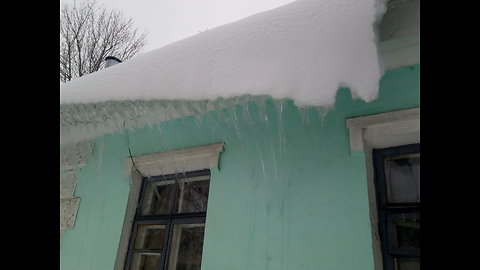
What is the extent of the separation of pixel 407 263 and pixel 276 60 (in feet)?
5.26

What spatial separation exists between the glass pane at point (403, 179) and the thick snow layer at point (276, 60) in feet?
3.31

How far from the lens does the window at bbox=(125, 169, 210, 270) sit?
116 inches

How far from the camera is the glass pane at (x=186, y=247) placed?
9.46 ft

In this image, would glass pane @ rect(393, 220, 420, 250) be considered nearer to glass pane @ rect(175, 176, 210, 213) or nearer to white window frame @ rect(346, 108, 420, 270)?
white window frame @ rect(346, 108, 420, 270)

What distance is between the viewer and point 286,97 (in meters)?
1.69

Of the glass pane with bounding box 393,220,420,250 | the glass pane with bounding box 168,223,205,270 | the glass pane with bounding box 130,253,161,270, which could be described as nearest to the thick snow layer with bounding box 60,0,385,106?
the glass pane with bounding box 393,220,420,250

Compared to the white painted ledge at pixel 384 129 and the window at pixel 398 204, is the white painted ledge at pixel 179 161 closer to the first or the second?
the white painted ledge at pixel 384 129

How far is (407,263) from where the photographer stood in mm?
2100

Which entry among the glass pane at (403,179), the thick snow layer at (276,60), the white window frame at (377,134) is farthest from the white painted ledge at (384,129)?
the thick snow layer at (276,60)

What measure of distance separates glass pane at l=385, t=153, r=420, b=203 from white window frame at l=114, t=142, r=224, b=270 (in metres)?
1.44
